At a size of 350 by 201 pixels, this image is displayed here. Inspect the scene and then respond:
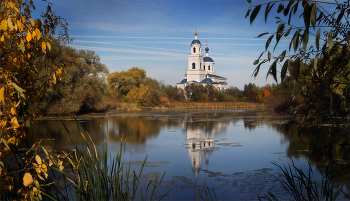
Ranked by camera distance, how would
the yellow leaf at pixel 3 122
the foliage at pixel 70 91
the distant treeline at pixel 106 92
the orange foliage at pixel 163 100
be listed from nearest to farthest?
the yellow leaf at pixel 3 122 < the distant treeline at pixel 106 92 < the foliage at pixel 70 91 < the orange foliage at pixel 163 100

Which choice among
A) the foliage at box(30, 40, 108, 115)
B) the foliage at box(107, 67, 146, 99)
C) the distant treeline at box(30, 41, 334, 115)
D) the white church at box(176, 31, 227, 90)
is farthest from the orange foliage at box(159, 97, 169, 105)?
the white church at box(176, 31, 227, 90)

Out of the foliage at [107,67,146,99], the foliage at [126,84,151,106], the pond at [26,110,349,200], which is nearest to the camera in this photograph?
the pond at [26,110,349,200]

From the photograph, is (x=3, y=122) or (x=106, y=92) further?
(x=106, y=92)

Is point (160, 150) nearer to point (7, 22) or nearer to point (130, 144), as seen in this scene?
point (130, 144)

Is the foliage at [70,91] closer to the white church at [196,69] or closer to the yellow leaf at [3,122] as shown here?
the yellow leaf at [3,122]

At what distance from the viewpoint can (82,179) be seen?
2.93 m

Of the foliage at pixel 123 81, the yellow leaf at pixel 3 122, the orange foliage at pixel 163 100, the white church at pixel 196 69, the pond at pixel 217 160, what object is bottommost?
the pond at pixel 217 160

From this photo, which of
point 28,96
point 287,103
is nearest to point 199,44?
point 287,103

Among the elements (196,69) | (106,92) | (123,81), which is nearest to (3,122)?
(106,92)

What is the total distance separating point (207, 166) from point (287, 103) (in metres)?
21.3

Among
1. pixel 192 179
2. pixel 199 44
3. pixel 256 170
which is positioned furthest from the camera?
pixel 199 44

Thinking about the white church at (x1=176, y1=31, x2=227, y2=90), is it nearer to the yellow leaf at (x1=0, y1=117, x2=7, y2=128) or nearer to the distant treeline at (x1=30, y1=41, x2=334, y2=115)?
the distant treeline at (x1=30, y1=41, x2=334, y2=115)

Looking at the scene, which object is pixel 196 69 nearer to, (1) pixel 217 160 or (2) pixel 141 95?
(2) pixel 141 95

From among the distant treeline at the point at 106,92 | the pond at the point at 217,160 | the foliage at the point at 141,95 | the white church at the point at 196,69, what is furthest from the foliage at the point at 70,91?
the white church at the point at 196,69
